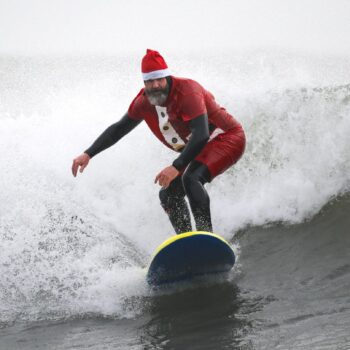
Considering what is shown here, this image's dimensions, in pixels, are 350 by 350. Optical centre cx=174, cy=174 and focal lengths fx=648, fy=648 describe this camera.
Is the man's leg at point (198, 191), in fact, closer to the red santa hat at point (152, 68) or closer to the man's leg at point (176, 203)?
the man's leg at point (176, 203)

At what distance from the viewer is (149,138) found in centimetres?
881

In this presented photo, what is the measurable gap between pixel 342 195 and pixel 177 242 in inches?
105

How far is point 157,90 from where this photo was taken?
5066mm

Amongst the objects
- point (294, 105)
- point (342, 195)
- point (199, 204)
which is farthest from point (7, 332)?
point (294, 105)

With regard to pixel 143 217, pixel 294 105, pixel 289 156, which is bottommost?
pixel 143 217

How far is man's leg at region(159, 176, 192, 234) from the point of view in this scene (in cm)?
541

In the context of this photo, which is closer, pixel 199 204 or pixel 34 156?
pixel 199 204

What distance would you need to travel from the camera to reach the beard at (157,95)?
508cm

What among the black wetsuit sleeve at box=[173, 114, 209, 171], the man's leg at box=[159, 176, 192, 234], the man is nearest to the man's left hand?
the man

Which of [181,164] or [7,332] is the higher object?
[181,164]

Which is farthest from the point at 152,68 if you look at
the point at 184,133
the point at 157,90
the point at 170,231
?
the point at 170,231

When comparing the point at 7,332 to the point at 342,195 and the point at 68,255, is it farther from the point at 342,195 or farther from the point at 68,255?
the point at 342,195

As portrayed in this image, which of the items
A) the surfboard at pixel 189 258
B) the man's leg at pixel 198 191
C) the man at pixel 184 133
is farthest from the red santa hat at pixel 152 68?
the surfboard at pixel 189 258

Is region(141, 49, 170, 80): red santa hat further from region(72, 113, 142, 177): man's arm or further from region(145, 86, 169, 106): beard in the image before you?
region(72, 113, 142, 177): man's arm
